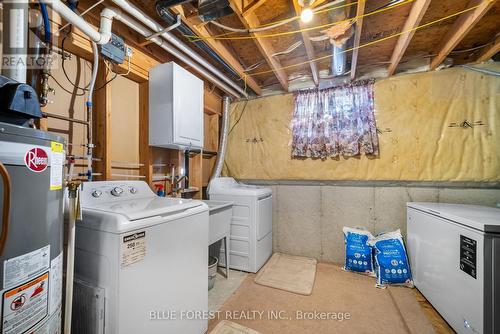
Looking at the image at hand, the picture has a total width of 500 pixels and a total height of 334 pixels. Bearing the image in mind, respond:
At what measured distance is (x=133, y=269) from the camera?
38.9 inches

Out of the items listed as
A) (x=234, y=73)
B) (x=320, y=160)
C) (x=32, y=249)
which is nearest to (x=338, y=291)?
(x=320, y=160)

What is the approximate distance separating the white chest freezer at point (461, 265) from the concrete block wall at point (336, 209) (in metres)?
0.42

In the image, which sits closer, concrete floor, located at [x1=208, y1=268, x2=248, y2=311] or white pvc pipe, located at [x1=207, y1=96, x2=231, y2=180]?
concrete floor, located at [x1=208, y1=268, x2=248, y2=311]

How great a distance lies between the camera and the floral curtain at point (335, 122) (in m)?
2.56

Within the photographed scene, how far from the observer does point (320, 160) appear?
278cm

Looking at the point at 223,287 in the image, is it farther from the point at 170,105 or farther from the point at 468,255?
the point at 468,255

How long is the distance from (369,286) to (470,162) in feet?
5.63

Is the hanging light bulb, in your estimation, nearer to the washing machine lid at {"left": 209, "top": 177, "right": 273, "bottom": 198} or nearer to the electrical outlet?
the electrical outlet

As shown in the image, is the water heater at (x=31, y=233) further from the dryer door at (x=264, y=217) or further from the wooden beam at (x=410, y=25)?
the wooden beam at (x=410, y=25)

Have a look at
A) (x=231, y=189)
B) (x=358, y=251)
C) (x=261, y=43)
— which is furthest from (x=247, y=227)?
(x=261, y=43)

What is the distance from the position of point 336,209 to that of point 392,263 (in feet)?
2.62

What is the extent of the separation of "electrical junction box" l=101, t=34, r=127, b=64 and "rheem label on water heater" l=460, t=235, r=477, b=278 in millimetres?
2848

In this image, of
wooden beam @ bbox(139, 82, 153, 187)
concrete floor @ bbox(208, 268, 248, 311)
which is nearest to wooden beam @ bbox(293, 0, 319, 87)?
wooden beam @ bbox(139, 82, 153, 187)

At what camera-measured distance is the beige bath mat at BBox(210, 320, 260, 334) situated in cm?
156
